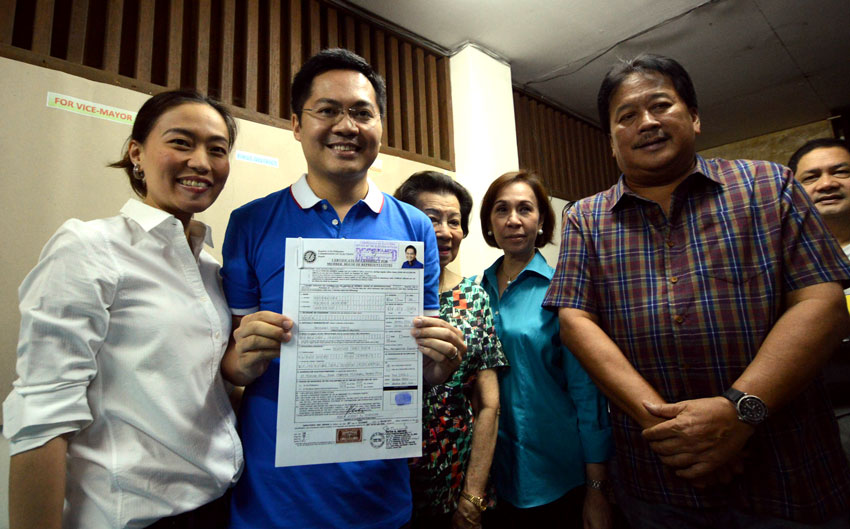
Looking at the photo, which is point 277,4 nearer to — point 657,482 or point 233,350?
point 233,350

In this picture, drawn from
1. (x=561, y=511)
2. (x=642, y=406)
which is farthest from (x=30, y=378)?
(x=561, y=511)

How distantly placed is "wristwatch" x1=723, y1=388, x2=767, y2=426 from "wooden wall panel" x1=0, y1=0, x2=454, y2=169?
216 centimetres

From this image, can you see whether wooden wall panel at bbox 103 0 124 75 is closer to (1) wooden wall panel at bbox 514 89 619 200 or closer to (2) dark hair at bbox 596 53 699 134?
(2) dark hair at bbox 596 53 699 134

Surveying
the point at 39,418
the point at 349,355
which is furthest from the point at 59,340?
the point at 349,355

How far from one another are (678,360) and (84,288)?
1.33 meters

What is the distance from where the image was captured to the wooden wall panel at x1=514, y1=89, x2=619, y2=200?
12.3 ft

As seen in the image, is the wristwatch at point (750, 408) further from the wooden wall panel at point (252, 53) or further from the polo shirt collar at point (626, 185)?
the wooden wall panel at point (252, 53)

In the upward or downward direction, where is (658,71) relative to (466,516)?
upward

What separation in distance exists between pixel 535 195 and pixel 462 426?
3.20 ft

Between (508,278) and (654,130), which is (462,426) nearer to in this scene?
(508,278)

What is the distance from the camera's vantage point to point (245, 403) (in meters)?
1.01

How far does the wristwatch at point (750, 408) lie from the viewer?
3.05 feet

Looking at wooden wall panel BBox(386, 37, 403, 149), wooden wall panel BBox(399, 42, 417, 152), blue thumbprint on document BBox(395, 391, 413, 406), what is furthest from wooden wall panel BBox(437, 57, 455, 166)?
blue thumbprint on document BBox(395, 391, 413, 406)

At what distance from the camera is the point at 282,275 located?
38.8 inches
